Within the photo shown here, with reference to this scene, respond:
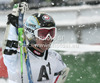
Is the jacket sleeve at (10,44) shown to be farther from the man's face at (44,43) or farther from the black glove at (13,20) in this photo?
the man's face at (44,43)

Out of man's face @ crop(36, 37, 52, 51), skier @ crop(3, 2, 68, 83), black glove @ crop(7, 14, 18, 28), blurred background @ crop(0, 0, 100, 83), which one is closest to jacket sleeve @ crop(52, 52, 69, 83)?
skier @ crop(3, 2, 68, 83)

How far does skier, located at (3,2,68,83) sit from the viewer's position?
10.3 ft

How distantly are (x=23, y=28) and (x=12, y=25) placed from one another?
18 cm

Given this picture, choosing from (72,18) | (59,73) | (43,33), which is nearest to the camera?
(43,33)

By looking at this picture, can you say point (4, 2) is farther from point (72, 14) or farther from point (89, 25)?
point (89, 25)

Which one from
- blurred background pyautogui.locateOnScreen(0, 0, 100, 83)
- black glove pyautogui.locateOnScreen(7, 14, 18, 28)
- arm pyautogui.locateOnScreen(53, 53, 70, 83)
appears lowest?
blurred background pyautogui.locateOnScreen(0, 0, 100, 83)

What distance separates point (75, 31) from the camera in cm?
1105

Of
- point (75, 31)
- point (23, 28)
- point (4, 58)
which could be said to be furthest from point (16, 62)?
point (75, 31)

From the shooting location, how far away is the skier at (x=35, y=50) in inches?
123

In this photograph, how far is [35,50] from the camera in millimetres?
3406

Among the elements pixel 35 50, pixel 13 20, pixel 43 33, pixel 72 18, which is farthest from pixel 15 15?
pixel 72 18

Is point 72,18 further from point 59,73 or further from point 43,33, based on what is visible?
point 43,33

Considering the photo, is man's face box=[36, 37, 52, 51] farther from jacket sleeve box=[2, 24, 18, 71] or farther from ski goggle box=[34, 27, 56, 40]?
jacket sleeve box=[2, 24, 18, 71]

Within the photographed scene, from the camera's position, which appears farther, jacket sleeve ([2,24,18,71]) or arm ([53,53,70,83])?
arm ([53,53,70,83])
